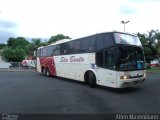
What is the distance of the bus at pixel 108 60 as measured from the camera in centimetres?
1241

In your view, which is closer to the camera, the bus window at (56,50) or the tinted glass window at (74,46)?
the tinted glass window at (74,46)

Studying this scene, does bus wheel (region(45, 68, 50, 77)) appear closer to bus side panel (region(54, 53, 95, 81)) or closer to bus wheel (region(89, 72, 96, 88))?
bus side panel (region(54, 53, 95, 81))

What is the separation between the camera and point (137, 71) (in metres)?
13.0

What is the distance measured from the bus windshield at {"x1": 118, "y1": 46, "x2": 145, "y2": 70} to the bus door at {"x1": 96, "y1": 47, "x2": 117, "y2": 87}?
1.41ft

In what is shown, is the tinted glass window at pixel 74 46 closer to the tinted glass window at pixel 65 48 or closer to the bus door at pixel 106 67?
the tinted glass window at pixel 65 48

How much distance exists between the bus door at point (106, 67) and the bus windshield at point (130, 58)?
43 cm

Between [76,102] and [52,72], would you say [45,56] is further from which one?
[76,102]

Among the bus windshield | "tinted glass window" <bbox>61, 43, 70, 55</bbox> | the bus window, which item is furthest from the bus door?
the bus window

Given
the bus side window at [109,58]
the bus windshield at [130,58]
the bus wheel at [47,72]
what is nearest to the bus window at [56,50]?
the bus wheel at [47,72]

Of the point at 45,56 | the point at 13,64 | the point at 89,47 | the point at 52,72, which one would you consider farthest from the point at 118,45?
the point at 13,64

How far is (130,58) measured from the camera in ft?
42.1

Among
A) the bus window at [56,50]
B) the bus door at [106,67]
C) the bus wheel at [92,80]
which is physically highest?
the bus window at [56,50]

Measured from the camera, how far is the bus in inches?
489

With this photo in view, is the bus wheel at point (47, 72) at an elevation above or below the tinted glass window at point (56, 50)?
below
